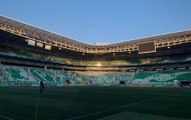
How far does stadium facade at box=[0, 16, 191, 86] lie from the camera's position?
51594 mm

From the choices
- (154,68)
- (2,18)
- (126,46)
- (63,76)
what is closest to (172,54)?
(154,68)

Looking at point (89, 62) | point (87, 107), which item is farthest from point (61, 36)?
point (87, 107)

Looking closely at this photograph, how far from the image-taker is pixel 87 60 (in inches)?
3381

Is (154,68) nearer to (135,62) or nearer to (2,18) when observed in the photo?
(135,62)

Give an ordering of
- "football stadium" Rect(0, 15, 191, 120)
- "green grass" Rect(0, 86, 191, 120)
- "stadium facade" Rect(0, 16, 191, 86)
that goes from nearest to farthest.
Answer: "green grass" Rect(0, 86, 191, 120)
"football stadium" Rect(0, 15, 191, 120)
"stadium facade" Rect(0, 16, 191, 86)

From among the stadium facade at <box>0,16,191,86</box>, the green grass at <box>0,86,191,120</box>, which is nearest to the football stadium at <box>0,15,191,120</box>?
the stadium facade at <box>0,16,191,86</box>

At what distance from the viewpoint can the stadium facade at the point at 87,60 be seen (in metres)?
51.6

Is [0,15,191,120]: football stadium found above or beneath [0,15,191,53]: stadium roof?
beneath

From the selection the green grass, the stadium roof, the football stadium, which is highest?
the stadium roof

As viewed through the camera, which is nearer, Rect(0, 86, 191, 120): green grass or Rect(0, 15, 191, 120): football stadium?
Rect(0, 86, 191, 120): green grass

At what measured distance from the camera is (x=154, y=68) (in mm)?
68438

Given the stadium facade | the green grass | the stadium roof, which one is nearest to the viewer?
the green grass

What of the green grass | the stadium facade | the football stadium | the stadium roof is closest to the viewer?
the green grass

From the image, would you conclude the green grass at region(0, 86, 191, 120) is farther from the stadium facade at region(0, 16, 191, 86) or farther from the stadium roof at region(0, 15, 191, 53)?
the stadium facade at region(0, 16, 191, 86)
